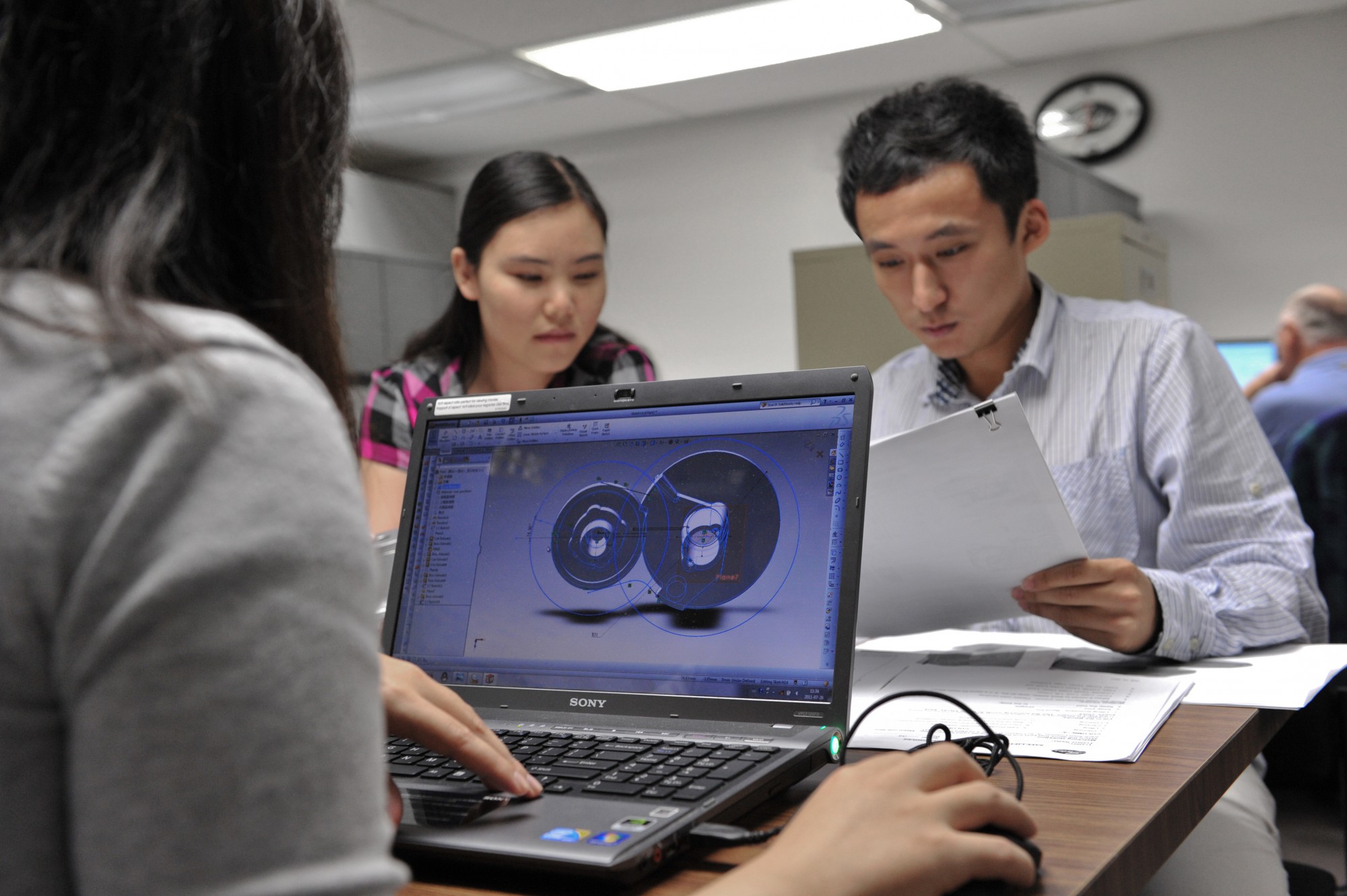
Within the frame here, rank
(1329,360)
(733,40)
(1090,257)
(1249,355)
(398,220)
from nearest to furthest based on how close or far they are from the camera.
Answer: (1329,360) → (1090,257) → (1249,355) → (733,40) → (398,220)

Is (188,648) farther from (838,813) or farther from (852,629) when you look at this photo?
(852,629)

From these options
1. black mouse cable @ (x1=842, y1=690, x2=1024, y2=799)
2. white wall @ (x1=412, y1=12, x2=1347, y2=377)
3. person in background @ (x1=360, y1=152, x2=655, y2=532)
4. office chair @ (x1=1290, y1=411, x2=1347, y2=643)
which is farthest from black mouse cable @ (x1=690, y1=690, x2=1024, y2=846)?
white wall @ (x1=412, y1=12, x2=1347, y2=377)

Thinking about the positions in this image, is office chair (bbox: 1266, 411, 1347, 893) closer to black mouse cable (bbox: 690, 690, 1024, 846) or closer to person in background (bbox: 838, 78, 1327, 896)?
person in background (bbox: 838, 78, 1327, 896)

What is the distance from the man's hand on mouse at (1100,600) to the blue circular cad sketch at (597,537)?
0.39 m

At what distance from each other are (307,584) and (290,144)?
0.68 ft

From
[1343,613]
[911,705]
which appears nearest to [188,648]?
[911,705]

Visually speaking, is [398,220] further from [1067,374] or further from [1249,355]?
Result: [1067,374]

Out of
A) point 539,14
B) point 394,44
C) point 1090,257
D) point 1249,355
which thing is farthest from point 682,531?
point 1249,355

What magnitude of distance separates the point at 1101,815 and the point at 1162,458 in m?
0.80

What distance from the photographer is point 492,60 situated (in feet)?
12.9

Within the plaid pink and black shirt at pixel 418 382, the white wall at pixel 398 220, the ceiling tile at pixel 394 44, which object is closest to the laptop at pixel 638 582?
the plaid pink and black shirt at pixel 418 382

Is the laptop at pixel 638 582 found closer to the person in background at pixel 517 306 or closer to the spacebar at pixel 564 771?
the spacebar at pixel 564 771

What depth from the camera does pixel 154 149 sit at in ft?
1.27

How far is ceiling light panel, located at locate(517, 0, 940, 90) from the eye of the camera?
11.8ft
